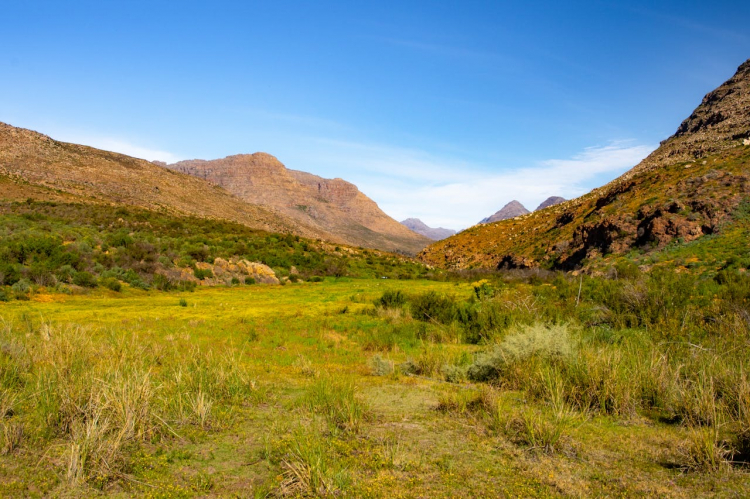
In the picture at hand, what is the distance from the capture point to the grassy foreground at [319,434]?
13.0 feet

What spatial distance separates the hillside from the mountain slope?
36.0 m

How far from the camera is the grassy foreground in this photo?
3.97m

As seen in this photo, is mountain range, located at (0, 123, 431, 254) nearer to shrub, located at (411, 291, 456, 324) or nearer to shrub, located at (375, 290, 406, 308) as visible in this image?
shrub, located at (375, 290, 406, 308)

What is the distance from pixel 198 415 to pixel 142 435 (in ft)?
2.50

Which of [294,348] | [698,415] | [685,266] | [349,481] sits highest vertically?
[685,266]

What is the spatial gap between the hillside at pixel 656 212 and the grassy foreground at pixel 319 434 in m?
21.3

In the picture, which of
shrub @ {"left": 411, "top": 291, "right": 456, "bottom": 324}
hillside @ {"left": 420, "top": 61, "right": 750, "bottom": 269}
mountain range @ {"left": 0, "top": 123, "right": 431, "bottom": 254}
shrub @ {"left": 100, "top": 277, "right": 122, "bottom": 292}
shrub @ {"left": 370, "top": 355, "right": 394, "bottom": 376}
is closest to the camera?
shrub @ {"left": 370, "top": 355, "right": 394, "bottom": 376}

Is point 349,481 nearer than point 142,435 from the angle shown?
Yes

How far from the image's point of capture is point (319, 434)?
4.80 meters

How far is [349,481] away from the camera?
3980 millimetres

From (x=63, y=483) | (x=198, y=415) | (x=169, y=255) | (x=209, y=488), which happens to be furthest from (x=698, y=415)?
(x=169, y=255)

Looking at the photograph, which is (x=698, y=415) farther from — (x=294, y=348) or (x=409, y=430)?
(x=294, y=348)

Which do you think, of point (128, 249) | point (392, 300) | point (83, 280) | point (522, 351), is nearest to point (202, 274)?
point (128, 249)

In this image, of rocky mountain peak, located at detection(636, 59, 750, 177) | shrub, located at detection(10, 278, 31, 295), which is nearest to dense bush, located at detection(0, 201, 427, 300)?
shrub, located at detection(10, 278, 31, 295)
